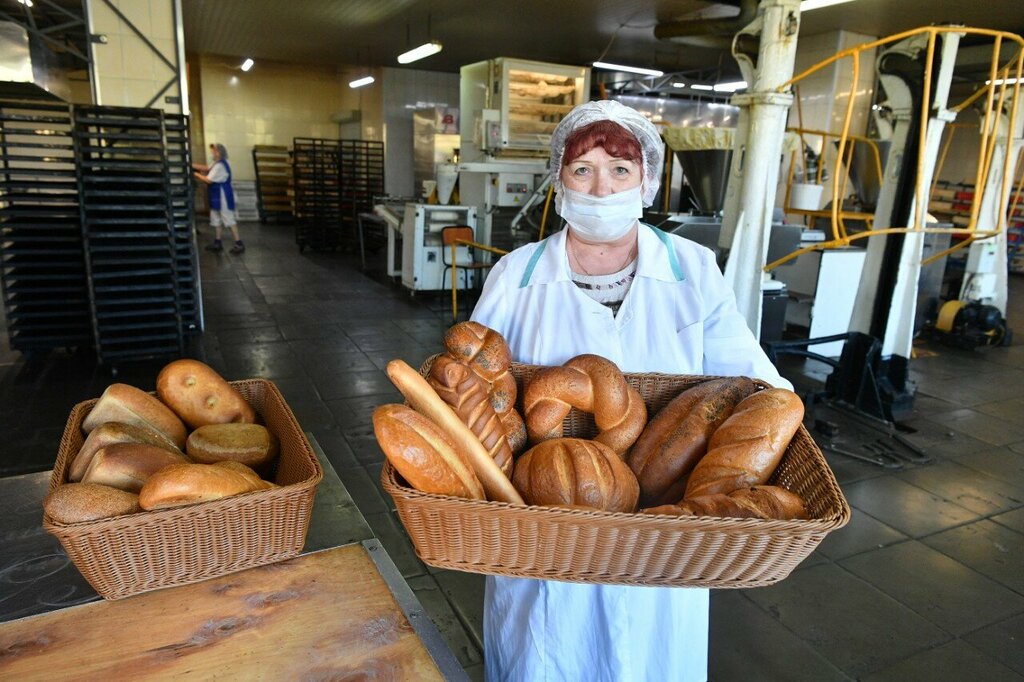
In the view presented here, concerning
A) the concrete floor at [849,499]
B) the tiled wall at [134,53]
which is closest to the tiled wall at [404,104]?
the concrete floor at [849,499]

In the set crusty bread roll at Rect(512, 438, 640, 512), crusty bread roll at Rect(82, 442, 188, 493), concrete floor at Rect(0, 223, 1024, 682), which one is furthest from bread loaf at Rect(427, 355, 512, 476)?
concrete floor at Rect(0, 223, 1024, 682)

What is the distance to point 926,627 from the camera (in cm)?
228

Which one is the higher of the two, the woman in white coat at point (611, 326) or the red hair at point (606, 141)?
the red hair at point (606, 141)

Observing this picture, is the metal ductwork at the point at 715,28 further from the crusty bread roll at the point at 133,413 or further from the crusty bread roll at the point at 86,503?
the crusty bread roll at the point at 86,503

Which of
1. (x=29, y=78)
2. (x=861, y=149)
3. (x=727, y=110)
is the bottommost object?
(x=861, y=149)

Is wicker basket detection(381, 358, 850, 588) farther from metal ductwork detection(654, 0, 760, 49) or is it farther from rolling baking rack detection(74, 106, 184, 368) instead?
metal ductwork detection(654, 0, 760, 49)

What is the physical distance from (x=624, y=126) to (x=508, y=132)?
803 cm

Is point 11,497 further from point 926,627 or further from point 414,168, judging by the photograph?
point 414,168

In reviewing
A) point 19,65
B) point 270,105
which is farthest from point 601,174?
point 270,105

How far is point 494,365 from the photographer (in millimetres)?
1114

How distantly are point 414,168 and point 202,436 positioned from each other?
13.5 metres

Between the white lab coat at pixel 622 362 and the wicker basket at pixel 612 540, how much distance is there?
1.87 feet

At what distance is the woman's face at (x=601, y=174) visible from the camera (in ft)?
4.74

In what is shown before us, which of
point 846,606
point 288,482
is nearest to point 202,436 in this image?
point 288,482
